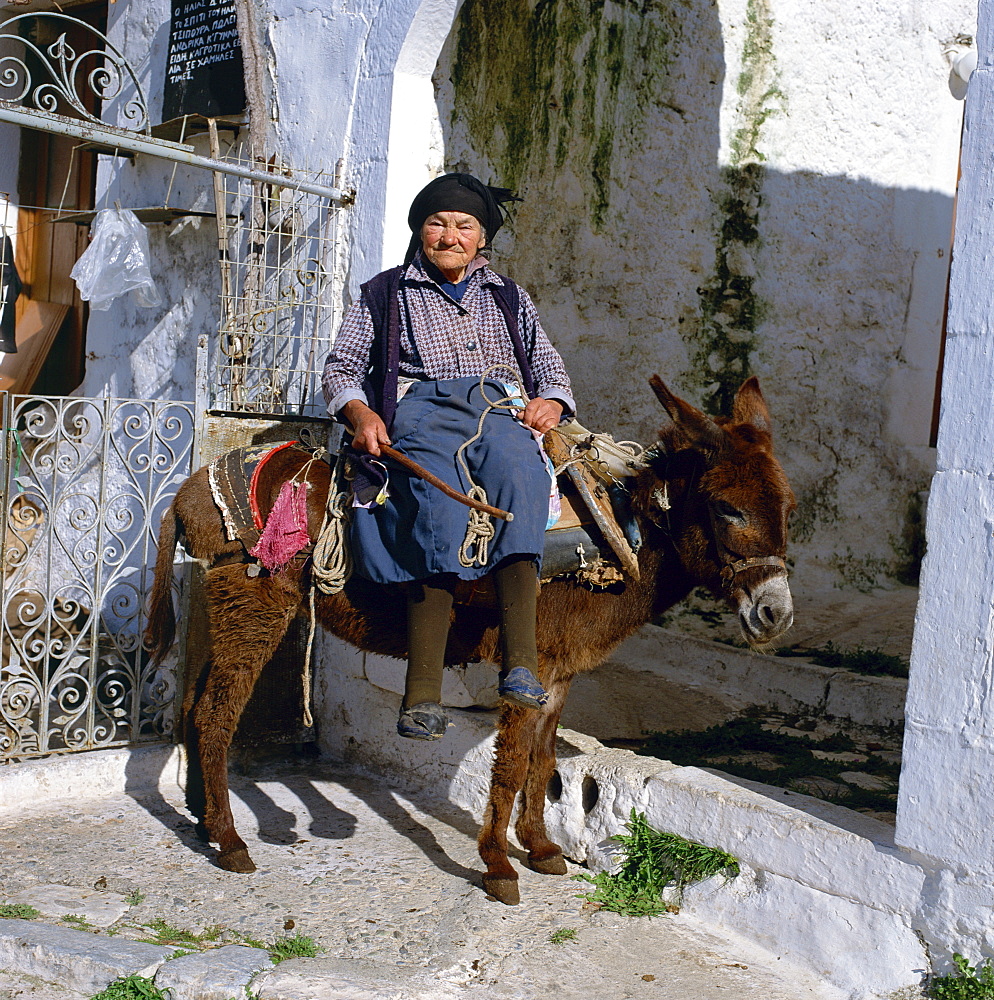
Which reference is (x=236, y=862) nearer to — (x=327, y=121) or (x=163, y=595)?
(x=163, y=595)

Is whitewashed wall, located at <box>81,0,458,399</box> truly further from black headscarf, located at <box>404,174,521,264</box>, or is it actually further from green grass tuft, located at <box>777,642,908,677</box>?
green grass tuft, located at <box>777,642,908,677</box>

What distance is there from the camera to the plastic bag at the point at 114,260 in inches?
232

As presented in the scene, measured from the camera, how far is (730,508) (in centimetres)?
360

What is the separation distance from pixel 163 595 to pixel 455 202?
207 cm

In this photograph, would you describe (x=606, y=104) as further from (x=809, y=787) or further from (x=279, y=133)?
(x=809, y=787)

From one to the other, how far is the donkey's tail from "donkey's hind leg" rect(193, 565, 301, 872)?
334 millimetres

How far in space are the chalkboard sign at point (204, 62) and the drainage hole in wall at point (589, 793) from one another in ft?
13.3

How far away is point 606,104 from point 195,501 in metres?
4.01

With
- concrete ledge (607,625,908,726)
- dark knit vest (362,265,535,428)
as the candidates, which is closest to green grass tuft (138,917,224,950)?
dark knit vest (362,265,535,428)

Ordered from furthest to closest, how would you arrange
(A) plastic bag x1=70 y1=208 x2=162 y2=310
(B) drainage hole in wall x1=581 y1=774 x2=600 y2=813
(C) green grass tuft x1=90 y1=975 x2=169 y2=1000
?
(A) plastic bag x1=70 y1=208 x2=162 y2=310 < (B) drainage hole in wall x1=581 y1=774 x2=600 y2=813 < (C) green grass tuft x1=90 y1=975 x2=169 y2=1000

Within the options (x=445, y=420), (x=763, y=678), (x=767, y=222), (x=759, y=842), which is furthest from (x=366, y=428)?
(x=767, y=222)

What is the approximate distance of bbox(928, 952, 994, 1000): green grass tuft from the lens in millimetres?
2951

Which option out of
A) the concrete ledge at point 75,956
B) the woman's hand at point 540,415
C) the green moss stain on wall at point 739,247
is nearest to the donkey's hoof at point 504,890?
the concrete ledge at point 75,956

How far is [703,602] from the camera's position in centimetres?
689
